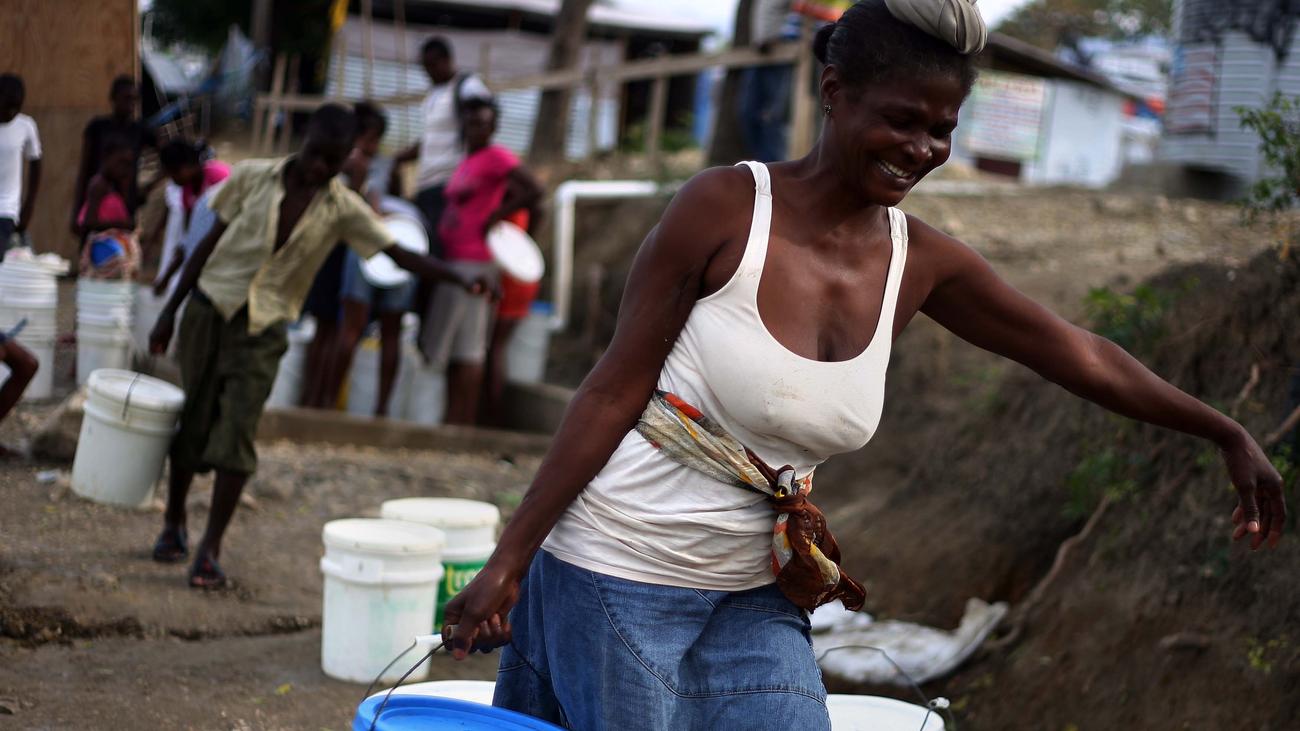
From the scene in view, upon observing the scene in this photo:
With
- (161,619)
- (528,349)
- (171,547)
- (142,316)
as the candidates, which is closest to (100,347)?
(142,316)

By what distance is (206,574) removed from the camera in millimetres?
4926

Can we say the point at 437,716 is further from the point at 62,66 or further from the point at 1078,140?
the point at 1078,140

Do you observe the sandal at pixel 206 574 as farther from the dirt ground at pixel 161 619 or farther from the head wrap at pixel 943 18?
the head wrap at pixel 943 18

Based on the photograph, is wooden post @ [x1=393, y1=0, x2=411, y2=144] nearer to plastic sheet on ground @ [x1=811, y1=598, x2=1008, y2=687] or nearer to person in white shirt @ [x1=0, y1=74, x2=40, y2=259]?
person in white shirt @ [x1=0, y1=74, x2=40, y2=259]

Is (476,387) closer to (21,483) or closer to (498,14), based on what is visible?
(21,483)

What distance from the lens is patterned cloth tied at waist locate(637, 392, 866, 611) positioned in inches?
81.7

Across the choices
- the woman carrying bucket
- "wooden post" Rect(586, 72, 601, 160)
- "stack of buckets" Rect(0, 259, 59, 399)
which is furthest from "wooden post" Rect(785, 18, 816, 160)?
the woman carrying bucket

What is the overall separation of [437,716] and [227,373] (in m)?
3.07

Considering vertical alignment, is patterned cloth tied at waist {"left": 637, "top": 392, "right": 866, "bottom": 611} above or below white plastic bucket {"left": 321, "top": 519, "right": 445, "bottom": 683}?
above

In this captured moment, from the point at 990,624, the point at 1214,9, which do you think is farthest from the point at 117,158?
the point at 1214,9

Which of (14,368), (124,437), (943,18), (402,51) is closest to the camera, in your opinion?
(943,18)

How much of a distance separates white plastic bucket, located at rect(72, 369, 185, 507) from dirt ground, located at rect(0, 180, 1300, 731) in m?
0.18

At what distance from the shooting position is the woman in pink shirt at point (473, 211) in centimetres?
790

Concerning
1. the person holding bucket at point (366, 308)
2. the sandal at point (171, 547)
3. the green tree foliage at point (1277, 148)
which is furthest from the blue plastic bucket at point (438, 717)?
the person holding bucket at point (366, 308)
